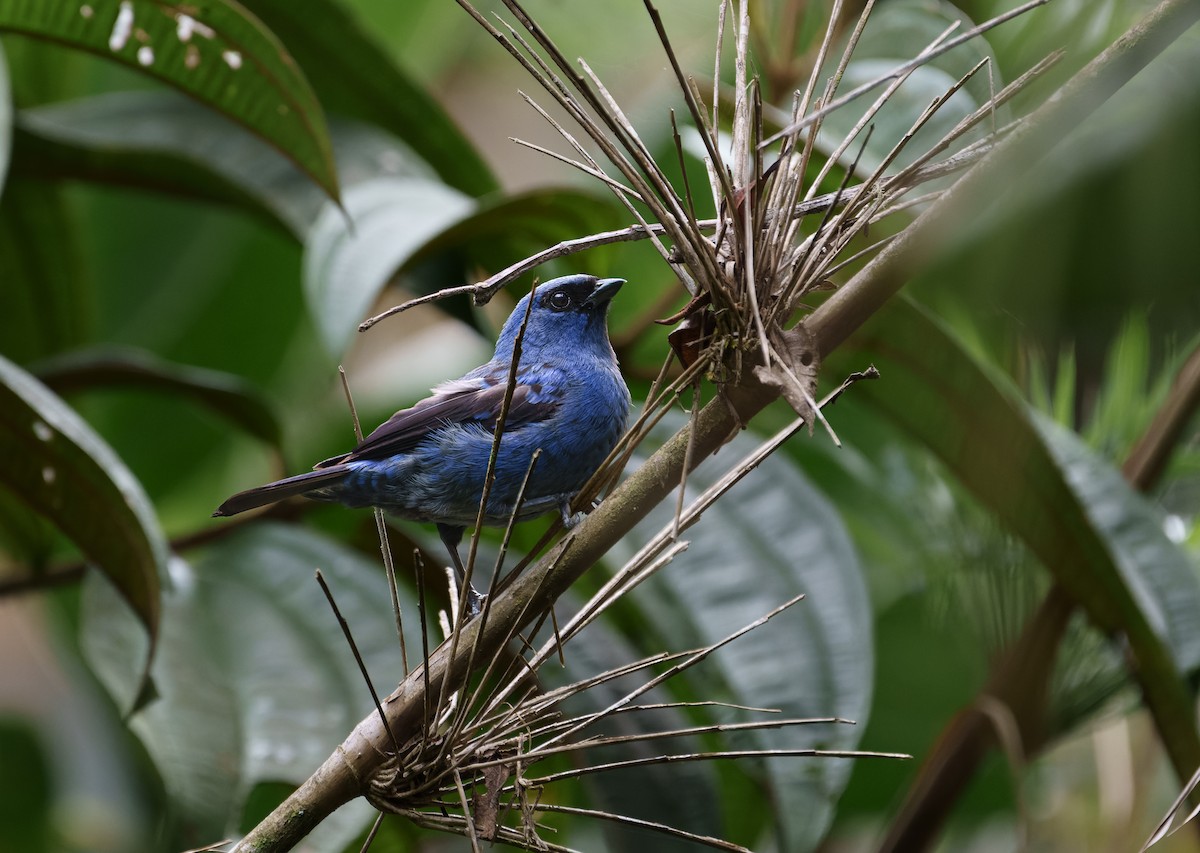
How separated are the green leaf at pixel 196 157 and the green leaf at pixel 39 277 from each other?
0.19 m

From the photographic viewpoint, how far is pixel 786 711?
153 cm

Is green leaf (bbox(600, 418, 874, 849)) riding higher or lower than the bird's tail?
lower

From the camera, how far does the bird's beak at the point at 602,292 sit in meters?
0.86

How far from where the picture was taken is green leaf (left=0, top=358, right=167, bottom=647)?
135 cm

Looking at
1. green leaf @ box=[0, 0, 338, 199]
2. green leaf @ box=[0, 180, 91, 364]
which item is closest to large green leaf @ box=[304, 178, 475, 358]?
green leaf @ box=[0, 0, 338, 199]

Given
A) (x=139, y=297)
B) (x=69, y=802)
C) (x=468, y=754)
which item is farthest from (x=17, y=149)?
(x=69, y=802)

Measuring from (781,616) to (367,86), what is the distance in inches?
49.0

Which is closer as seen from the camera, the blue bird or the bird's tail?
the bird's tail

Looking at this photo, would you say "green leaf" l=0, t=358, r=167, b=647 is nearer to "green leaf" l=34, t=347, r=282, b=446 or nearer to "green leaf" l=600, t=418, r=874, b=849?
"green leaf" l=34, t=347, r=282, b=446

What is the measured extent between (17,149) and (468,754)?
1806 mm

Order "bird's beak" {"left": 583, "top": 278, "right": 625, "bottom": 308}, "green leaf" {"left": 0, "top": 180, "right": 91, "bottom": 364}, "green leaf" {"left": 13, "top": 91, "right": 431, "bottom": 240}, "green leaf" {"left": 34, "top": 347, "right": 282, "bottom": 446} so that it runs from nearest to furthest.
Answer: "bird's beak" {"left": 583, "top": 278, "right": 625, "bottom": 308}, "green leaf" {"left": 34, "top": 347, "right": 282, "bottom": 446}, "green leaf" {"left": 13, "top": 91, "right": 431, "bottom": 240}, "green leaf" {"left": 0, "top": 180, "right": 91, "bottom": 364}

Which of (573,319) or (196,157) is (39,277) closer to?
(196,157)

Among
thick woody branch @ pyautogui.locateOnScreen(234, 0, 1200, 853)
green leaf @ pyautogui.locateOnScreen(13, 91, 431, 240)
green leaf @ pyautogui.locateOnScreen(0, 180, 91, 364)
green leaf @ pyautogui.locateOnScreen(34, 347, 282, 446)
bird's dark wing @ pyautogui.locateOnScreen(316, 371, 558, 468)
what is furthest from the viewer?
green leaf @ pyautogui.locateOnScreen(0, 180, 91, 364)

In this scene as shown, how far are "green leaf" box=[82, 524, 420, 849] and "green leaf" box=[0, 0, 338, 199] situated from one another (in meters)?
0.68
